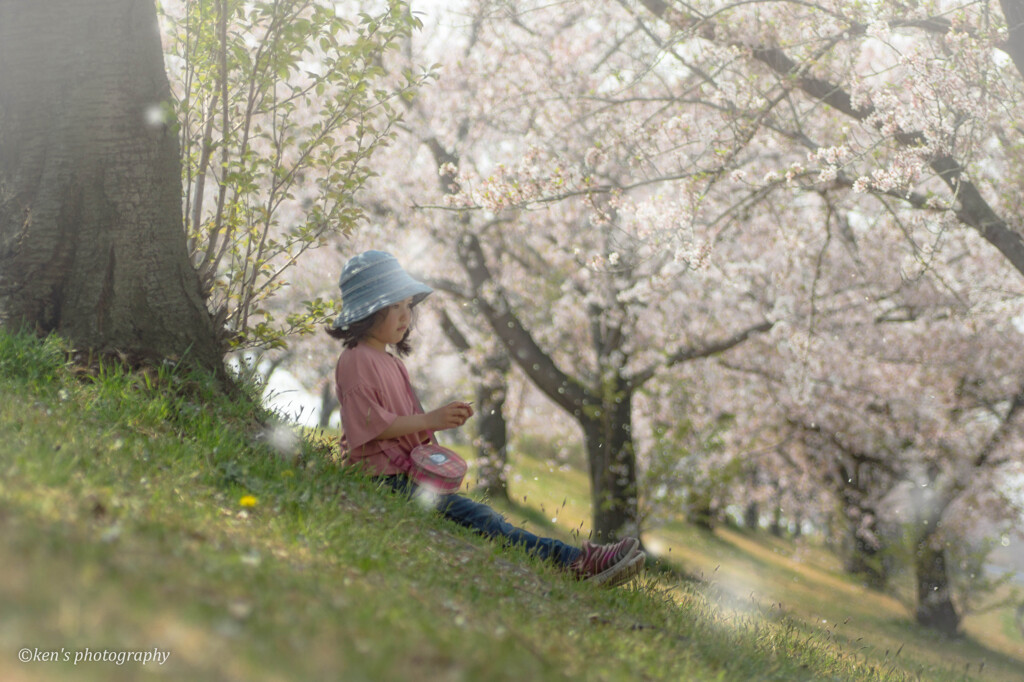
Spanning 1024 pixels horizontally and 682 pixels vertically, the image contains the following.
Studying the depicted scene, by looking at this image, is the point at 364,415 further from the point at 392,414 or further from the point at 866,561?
the point at 866,561

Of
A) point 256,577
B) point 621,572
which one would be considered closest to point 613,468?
point 621,572

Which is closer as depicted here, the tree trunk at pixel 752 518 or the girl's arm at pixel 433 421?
the girl's arm at pixel 433 421

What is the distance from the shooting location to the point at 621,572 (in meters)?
4.24

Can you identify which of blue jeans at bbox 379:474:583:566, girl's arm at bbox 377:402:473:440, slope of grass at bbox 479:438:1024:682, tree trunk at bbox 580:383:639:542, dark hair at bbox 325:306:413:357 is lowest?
slope of grass at bbox 479:438:1024:682

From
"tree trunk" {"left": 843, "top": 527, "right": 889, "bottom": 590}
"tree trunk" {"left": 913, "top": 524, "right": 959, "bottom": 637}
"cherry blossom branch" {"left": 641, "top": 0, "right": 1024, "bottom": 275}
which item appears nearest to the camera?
"cherry blossom branch" {"left": 641, "top": 0, "right": 1024, "bottom": 275}

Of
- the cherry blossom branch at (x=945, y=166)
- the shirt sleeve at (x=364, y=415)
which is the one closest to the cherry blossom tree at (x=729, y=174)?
the cherry blossom branch at (x=945, y=166)

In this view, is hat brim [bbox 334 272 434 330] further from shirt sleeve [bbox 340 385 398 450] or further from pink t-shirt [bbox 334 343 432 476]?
shirt sleeve [bbox 340 385 398 450]

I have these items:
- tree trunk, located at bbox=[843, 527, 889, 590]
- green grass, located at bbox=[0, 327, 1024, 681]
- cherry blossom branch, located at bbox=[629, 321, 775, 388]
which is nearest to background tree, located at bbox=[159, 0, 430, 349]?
green grass, located at bbox=[0, 327, 1024, 681]

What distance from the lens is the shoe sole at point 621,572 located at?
4230 millimetres

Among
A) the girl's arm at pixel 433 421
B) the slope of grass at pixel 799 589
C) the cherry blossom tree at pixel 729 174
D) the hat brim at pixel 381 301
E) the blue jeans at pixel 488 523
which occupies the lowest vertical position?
the slope of grass at pixel 799 589

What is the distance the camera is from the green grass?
6.54ft

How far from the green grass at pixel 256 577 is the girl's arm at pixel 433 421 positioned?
316 mm

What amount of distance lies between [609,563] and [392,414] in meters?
1.39

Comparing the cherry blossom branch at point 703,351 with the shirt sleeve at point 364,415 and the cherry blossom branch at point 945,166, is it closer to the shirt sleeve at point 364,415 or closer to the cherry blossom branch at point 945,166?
the cherry blossom branch at point 945,166
